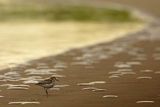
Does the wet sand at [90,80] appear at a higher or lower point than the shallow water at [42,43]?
lower

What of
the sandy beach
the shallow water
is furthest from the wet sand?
the shallow water

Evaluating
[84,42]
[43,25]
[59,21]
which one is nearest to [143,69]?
[84,42]

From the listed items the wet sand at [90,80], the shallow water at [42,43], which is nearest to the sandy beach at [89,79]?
the wet sand at [90,80]

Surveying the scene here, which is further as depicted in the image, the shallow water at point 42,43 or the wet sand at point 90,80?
the shallow water at point 42,43

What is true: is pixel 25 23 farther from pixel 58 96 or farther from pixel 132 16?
pixel 58 96

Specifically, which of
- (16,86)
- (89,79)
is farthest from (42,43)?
(16,86)

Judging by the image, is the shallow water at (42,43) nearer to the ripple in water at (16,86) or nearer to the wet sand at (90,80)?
the wet sand at (90,80)

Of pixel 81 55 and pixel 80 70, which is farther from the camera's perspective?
pixel 81 55

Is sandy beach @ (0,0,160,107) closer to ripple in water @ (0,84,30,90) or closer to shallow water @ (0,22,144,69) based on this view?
ripple in water @ (0,84,30,90)
